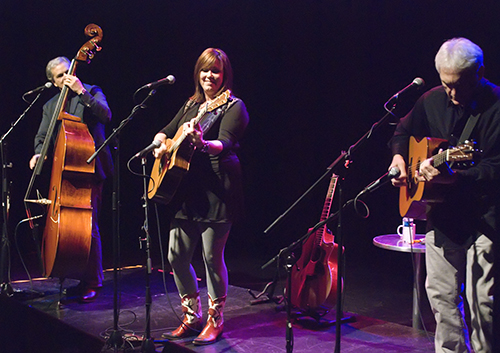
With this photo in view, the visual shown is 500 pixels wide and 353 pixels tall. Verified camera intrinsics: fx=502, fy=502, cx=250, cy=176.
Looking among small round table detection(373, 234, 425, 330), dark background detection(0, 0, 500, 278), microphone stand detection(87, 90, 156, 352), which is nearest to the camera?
microphone stand detection(87, 90, 156, 352)

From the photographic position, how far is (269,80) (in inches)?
240

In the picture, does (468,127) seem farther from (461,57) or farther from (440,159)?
(461,57)

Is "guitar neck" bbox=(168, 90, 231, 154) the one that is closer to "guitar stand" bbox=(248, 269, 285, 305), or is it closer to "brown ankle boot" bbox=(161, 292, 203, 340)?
"brown ankle boot" bbox=(161, 292, 203, 340)

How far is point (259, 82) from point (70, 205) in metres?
3.21

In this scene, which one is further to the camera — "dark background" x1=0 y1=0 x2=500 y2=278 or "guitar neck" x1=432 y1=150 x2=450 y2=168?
"dark background" x1=0 y1=0 x2=500 y2=278

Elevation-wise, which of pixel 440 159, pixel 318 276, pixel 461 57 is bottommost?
pixel 318 276

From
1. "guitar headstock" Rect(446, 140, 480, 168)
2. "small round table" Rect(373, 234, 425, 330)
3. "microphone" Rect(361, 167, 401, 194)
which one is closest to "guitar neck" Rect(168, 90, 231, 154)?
"microphone" Rect(361, 167, 401, 194)

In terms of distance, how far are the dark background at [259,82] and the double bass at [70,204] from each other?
260cm

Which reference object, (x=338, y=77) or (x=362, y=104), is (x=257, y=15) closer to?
(x=338, y=77)

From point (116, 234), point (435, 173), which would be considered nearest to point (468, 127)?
point (435, 173)

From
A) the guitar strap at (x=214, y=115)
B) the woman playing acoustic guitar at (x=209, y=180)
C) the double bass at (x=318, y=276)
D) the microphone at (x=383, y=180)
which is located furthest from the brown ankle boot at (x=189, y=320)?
the microphone at (x=383, y=180)

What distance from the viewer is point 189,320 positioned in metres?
3.21

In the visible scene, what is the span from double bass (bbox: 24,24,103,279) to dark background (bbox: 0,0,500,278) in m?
2.60

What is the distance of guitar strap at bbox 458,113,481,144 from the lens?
7.43 ft
